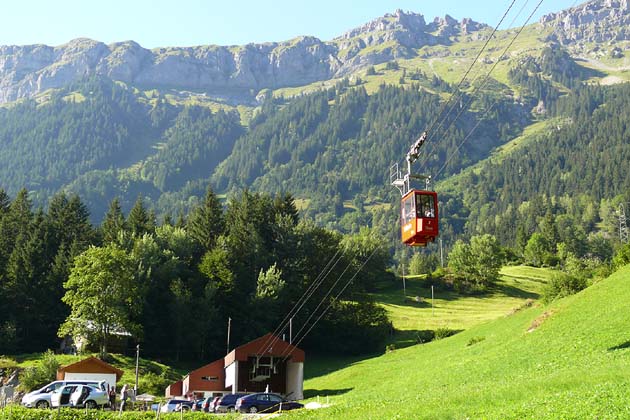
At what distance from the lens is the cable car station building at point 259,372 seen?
6944 cm

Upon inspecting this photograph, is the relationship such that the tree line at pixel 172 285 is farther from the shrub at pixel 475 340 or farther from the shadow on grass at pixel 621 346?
the shadow on grass at pixel 621 346

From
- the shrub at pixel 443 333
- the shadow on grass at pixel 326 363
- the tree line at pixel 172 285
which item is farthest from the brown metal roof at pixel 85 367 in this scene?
the shrub at pixel 443 333

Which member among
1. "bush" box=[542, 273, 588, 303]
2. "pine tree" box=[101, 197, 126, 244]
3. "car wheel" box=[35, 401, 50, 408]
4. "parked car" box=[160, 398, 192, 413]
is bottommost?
"parked car" box=[160, 398, 192, 413]

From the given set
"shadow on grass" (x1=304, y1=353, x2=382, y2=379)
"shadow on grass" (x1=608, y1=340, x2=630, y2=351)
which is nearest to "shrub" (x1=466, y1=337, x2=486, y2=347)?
"shadow on grass" (x1=304, y1=353, x2=382, y2=379)

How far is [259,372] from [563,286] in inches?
→ 1387

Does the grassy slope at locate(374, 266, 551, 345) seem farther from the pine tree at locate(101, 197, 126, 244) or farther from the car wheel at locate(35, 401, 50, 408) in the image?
the car wheel at locate(35, 401, 50, 408)

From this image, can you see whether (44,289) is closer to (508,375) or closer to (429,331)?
(429,331)

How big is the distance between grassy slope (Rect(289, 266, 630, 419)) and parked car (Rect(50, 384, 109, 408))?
15469 mm

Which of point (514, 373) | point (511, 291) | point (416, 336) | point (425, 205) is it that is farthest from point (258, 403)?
point (511, 291)

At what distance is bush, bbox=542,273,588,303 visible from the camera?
77062mm

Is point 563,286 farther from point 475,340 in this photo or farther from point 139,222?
point 139,222

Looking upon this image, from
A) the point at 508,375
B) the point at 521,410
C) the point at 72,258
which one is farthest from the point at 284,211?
the point at 521,410

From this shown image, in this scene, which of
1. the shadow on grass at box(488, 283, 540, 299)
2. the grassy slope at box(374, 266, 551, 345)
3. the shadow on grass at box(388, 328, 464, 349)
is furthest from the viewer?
the shadow on grass at box(488, 283, 540, 299)

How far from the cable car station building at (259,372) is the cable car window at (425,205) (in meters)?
31.7
